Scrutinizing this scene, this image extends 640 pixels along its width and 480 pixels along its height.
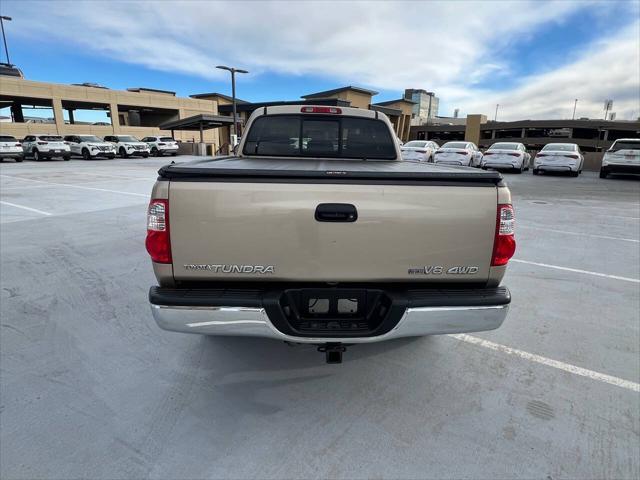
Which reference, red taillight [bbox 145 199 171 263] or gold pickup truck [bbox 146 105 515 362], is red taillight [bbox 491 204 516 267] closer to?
gold pickup truck [bbox 146 105 515 362]

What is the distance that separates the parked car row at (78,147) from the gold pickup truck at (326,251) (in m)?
29.2

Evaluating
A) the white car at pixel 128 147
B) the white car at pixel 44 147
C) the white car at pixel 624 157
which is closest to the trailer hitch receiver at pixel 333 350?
the white car at pixel 624 157

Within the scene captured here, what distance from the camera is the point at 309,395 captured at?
106 inches

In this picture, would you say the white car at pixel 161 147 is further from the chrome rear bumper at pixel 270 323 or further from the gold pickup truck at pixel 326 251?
the chrome rear bumper at pixel 270 323

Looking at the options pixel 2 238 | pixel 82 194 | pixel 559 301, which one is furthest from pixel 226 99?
pixel 559 301

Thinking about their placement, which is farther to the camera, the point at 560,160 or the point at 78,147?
the point at 78,147

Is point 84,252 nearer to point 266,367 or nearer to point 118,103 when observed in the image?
point 266,367

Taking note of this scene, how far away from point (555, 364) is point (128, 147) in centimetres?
3407

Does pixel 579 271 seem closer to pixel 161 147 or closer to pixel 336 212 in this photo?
pixel 336 212

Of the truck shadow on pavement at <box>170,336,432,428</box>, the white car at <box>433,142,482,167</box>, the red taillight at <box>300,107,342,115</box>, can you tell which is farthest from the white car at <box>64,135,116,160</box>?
the truck shadow on pavement at <box>170,336,432,428</box>

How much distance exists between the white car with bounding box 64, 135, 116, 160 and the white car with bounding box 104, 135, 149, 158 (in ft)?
4.74

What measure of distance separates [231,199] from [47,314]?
284 centimetres

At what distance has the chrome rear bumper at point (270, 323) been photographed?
2.24 m

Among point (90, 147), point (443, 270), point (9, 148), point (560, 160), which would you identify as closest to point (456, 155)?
point (560, 160)
